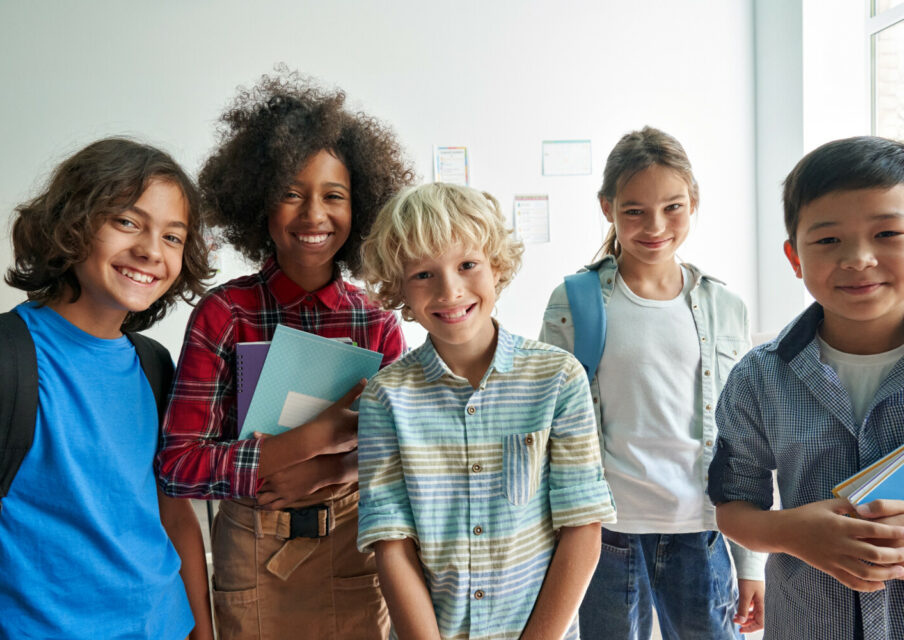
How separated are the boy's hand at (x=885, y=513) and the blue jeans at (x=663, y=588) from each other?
1.81 ft

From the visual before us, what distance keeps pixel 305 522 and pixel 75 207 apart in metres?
0.66

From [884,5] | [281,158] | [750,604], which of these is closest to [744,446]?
[750,604]

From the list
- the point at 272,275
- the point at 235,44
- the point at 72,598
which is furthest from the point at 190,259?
the point at 235,44

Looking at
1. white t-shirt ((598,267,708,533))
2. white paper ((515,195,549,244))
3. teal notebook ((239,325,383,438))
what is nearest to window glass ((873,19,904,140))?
white paper ((515,195,549,244))

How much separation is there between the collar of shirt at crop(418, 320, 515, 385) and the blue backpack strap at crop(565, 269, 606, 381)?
0.36m

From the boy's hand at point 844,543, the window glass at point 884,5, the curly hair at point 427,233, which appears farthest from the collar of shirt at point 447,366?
the window glass at point 884,5

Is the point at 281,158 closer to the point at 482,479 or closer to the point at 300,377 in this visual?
the point at 300,377

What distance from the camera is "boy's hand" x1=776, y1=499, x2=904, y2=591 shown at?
761 millimetres

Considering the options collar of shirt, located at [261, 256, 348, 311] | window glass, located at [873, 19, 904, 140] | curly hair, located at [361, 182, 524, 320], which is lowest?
collar of shirt, located at [261, 256, 348, 311]

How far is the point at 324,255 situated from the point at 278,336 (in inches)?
8.2

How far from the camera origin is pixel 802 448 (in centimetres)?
91

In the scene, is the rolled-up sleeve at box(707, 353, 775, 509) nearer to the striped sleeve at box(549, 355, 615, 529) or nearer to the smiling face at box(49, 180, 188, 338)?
the striped sleeve at box(549, 355, 615, 529)

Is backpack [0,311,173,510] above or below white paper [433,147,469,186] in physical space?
below

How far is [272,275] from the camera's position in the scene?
3.92ft
